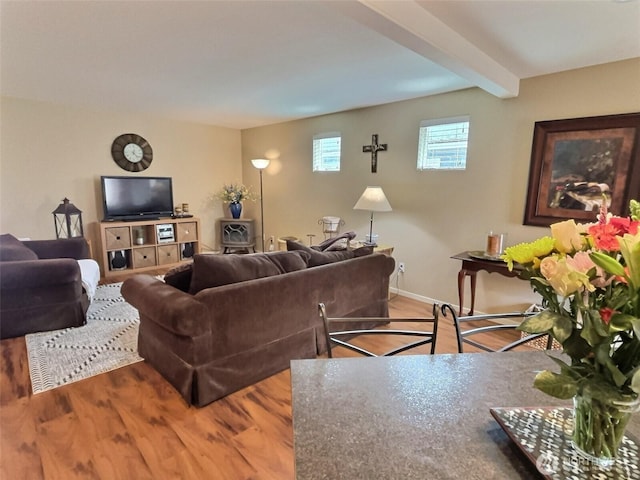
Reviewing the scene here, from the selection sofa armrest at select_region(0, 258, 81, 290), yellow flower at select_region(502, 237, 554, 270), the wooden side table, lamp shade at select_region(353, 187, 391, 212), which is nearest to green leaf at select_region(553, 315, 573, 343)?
yellow flower at select_region(502, 237, 554, 270)

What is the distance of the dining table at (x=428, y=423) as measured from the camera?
25.5 inches

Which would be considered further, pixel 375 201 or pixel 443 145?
pixel 375 201

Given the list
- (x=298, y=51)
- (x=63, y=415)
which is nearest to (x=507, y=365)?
(x=63, y=415)

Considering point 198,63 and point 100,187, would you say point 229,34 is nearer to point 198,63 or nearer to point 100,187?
point 198,63

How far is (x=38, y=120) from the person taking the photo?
417 cm

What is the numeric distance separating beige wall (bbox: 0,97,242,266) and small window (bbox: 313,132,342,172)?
2115 mm

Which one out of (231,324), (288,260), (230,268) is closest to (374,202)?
(288,260)

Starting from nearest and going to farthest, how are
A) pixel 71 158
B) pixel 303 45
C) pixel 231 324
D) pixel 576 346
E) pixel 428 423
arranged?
pixel 576 346, pixel 428 423, pixel 231 324, pixel 303 45, pixel 71 158

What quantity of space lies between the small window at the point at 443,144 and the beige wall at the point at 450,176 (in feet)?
0.26

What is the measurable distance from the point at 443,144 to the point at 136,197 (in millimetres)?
4247

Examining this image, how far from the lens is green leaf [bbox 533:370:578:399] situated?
23.9 inches

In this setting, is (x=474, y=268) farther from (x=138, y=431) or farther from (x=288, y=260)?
(x=138, y=431)

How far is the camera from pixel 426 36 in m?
1.90

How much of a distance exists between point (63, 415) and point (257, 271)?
133 centimetres
